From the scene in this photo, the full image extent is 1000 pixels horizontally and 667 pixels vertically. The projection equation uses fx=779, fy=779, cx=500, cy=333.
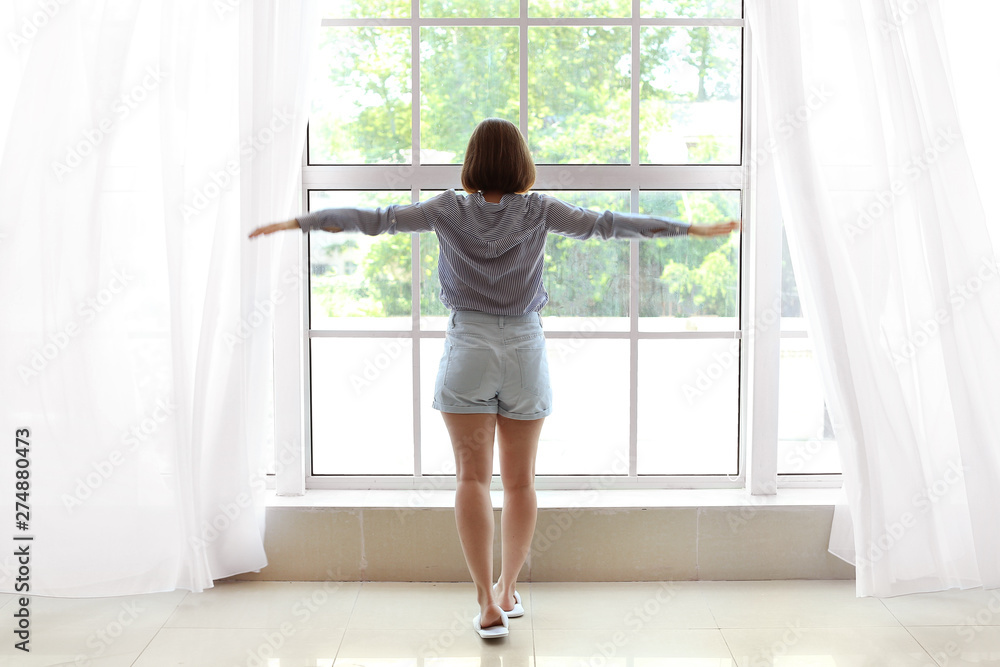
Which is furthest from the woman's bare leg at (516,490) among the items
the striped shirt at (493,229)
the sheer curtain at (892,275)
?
the sheer curtain at (892,275)

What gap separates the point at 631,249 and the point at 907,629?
4.14 ft

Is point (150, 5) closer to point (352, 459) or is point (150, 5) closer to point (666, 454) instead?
point (352, 459)

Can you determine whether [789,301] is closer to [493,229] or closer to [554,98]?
[554,98]

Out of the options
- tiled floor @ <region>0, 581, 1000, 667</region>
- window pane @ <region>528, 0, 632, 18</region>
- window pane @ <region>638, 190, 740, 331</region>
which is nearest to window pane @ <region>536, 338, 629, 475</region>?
window pane @ <region>638, 190, 740, 331</region>

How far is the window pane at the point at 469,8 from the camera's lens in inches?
91.3

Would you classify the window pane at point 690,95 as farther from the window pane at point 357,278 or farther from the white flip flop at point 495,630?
the white flip flop at point 495,630


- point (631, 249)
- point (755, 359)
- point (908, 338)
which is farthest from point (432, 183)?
point (908, 338)

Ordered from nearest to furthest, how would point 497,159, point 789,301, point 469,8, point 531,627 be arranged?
1. point 497,159
2. point 531,627
3. point 469,8
4. point 789,301

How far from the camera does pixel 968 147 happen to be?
82.7 inches

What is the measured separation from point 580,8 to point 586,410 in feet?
4.01

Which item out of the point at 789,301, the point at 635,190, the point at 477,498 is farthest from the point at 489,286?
the point at 789,301

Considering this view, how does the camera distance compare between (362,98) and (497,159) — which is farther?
(362,98)

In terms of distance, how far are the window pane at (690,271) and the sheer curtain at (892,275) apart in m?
0.30

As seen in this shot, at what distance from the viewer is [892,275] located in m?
2.05
